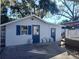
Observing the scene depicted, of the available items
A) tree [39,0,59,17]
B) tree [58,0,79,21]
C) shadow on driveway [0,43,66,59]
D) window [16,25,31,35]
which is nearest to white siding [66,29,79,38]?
window [16,25,31,35]

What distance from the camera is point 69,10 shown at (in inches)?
1918

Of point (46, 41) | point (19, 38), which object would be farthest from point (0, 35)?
point (46, 41)

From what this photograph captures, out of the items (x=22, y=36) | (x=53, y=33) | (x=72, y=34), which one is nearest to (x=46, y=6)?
(x=72, y=34)

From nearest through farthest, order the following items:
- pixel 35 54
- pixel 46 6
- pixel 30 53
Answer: pixel 35 54
pixel 30 53
pixel 46 6

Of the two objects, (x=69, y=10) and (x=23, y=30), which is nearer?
(x=23, y=30)

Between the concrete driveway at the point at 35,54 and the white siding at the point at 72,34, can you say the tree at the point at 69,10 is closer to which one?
the white siding at the point at 72,34

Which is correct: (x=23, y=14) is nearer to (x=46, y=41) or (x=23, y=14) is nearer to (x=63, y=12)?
(x=46, y=41)

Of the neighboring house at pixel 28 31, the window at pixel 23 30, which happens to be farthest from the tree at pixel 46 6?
the window at pixel 23 30

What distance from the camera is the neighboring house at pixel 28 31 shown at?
2112 cm

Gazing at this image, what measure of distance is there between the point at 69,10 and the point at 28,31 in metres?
28.1

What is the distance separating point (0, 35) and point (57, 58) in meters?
10.6

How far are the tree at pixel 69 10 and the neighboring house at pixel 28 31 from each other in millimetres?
23269

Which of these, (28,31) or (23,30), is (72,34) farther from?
(23,30)

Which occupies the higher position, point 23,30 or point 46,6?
point 46,6
